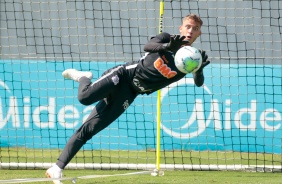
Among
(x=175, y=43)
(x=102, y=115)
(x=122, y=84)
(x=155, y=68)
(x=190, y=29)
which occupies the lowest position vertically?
(x=102, y=115)

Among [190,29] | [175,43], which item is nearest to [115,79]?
[175,43]

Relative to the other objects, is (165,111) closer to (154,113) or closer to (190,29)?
(154,113)

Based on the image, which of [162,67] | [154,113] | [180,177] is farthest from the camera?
[154,113]

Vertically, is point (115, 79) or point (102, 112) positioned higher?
point (115, 79)

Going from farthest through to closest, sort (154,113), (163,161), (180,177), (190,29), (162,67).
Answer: (154,113) → (163,161) → (180,177) → (190,29) → (162,67)

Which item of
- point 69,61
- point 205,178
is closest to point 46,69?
point 69,61

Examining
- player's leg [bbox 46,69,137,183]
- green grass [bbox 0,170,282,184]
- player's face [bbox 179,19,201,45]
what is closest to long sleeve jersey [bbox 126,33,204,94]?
player's leg [bbox 46,69,137,183]

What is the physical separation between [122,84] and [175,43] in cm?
89

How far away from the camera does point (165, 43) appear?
8.45 meters

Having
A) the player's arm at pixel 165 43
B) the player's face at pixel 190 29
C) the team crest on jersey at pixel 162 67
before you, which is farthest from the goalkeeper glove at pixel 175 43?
the player's face at pixel 190 29

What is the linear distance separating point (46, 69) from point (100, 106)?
16.4ft

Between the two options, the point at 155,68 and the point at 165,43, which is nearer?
the point at 165,43

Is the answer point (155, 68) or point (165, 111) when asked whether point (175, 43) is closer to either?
point (155, 68)

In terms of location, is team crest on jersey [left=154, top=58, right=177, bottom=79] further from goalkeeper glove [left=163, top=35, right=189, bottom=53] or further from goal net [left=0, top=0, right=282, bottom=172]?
goal net [left=0, top=0, right=282, bottom=172]
